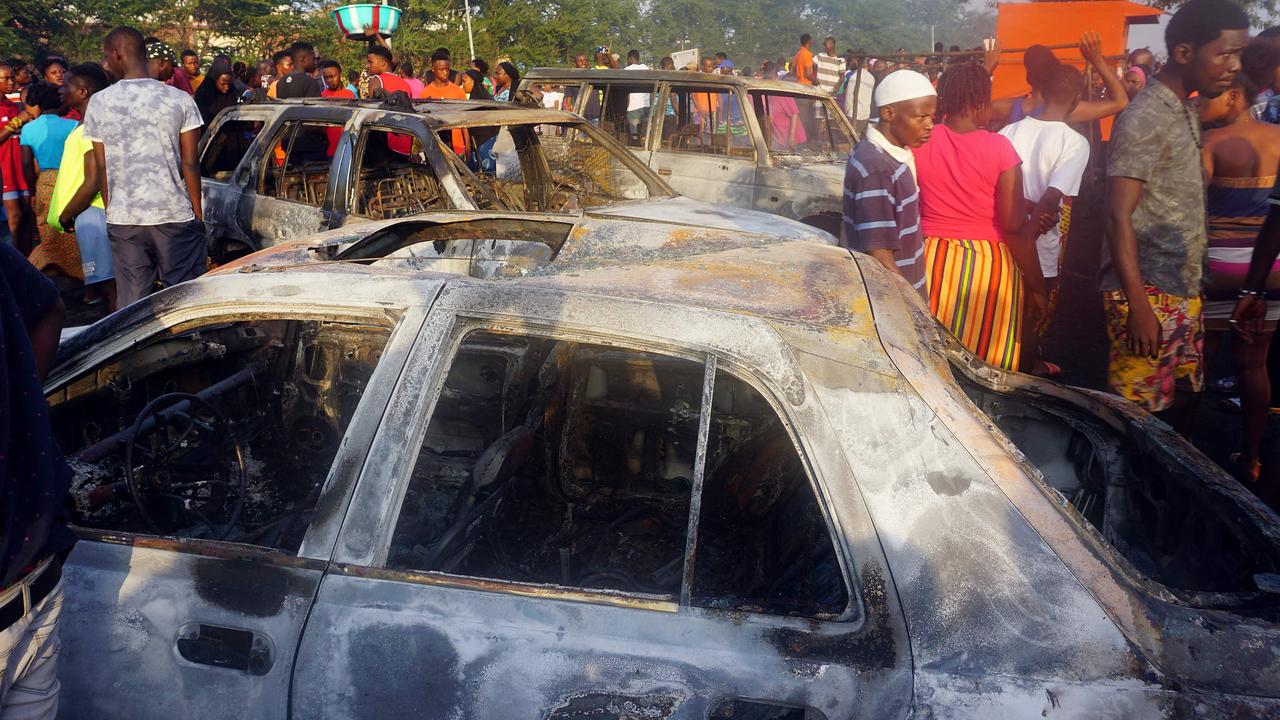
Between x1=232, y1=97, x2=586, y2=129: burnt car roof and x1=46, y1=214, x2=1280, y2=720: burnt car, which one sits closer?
x1=46, y1=214, x2=1280, y2=720: burnt car

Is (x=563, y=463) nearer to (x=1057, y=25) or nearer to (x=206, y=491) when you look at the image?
(x=206, y=491)

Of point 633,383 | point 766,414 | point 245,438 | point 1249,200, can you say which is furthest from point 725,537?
point 1249,200

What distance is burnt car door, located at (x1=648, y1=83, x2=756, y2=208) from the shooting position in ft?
23.5

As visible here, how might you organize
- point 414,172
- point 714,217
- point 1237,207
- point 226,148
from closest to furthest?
point 1237,207
point 714,217
point 414,172
point 226,148

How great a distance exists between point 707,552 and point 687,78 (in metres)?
5.77

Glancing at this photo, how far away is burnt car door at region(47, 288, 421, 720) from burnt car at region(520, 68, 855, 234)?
4.66 meters

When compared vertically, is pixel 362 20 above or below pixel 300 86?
above

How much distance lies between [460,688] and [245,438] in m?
1.63

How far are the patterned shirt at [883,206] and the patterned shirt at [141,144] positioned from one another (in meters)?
3.48

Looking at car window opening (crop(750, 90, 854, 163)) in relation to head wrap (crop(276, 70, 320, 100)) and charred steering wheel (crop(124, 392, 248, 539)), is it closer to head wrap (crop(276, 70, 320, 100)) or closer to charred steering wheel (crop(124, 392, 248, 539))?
head wrap (crop(276, 70, 320, 100))

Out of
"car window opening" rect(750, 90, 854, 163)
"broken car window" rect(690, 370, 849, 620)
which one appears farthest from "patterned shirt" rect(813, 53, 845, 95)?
"broken car window" rect(690, 370, 849, 620)

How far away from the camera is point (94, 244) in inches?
211

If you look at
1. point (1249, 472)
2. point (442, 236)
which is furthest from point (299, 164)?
point (1249, 472)

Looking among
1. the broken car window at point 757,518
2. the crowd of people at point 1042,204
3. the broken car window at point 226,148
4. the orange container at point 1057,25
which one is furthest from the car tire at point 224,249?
the orange container at point 1057,25
